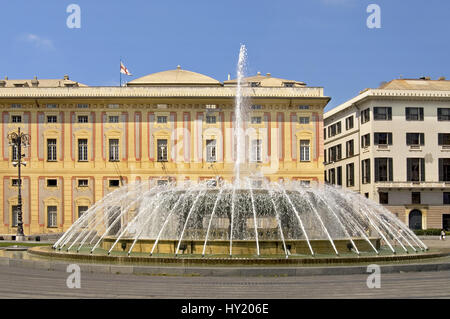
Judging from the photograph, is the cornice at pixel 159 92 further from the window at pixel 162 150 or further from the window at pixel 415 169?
the window at pixel 415 169

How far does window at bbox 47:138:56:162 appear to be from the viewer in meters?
49.4

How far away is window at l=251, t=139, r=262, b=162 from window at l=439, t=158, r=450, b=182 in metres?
16.8

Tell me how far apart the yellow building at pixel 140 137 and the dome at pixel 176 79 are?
2.21 m

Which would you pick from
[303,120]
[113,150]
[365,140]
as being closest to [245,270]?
[303,120]

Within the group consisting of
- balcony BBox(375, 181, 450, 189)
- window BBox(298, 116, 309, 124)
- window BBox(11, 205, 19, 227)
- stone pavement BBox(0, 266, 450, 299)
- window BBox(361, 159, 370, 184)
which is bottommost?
window BBox(11, 205, 19, 227)

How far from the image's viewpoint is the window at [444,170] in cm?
5394

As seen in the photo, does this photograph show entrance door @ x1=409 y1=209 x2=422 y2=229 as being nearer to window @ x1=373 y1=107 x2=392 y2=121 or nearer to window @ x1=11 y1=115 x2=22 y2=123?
window @ x1=373 y1=107 x2=392 y2=121

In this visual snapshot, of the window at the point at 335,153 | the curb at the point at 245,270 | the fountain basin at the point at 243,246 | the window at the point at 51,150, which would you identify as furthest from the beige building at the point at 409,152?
the curb at the point at 245,270

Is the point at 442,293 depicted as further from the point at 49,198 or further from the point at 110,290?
the point at 49,198

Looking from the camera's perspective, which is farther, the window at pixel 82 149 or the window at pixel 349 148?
the window at pixel 349 148

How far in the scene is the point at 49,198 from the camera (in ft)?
161

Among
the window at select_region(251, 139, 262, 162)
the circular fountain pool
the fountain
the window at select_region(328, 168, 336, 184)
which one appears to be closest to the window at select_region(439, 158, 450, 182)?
the window at select_region(328, 168, 336, 184)

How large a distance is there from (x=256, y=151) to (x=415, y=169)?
49.1ft
